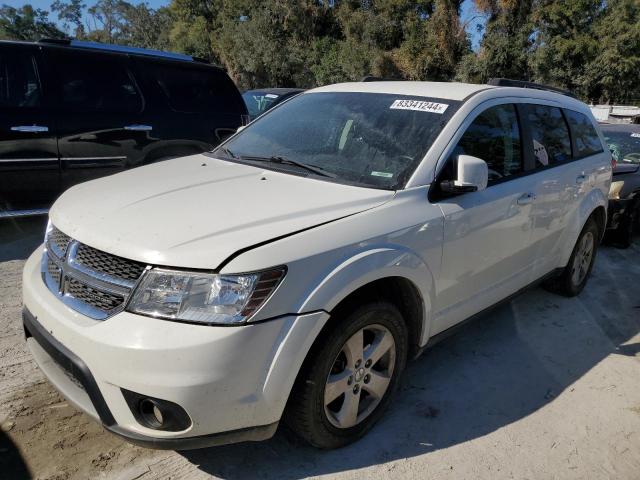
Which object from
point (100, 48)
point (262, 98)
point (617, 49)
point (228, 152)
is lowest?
point (262, 98)

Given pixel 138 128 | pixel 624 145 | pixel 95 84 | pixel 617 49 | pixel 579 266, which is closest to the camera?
pixel 579 266

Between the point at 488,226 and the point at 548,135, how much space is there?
1308 millimetres

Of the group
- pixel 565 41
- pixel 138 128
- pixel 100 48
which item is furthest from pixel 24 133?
pixel 565 41

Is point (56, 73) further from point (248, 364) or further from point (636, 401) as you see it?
point (636, 401)

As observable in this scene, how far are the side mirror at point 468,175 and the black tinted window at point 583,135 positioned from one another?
200 centimetres

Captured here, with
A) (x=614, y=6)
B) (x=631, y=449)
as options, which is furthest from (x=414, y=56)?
(x=631, y=449)

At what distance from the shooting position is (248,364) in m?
2.03

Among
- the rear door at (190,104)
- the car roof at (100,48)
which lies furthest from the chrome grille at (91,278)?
the car roof at (100,48)

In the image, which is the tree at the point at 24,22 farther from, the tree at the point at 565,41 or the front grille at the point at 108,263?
the front grille at the point at 108,263

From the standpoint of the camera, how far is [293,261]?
2.12 metres

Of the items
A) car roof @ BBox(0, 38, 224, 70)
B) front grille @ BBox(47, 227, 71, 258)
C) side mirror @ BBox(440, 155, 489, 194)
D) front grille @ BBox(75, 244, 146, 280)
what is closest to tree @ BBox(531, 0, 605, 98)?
car roof @ BBox(0, 38, 224, 70)

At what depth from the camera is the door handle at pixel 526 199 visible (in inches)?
137

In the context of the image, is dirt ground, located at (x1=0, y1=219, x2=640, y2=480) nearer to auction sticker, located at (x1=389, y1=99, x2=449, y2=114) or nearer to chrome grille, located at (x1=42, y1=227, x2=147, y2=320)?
chrome grille, located at (x1=42, y1=227, x2=147, y2=320)

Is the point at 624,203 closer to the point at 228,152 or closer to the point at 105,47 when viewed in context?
the point at 228,152
